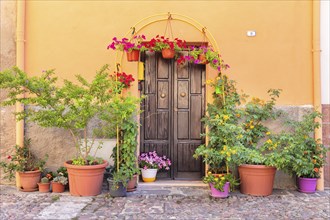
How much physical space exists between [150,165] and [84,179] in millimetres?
1216

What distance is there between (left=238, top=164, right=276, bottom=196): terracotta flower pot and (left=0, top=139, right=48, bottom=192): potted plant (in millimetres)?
3123

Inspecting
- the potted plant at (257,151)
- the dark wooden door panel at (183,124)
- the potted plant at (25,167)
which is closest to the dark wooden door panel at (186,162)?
the dark wooden door panel at (183,124)

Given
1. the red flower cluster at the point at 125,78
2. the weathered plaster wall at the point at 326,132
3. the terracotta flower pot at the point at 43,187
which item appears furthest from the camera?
the weathered plaster wall at the point at 326,132

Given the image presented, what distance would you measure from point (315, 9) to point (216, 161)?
9.56 ft

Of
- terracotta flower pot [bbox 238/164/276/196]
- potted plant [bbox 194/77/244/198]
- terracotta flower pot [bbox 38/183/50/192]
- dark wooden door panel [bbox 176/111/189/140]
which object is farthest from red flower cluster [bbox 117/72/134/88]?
terracotta flower pot [bbox 238/164/276/196]

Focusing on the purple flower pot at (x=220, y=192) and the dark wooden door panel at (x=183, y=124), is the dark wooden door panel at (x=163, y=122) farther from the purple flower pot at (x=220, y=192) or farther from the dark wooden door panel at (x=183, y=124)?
the purple flower pot at (x=220, y=192)

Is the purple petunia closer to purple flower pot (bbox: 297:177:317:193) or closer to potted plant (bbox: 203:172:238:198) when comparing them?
potted plant (bbox: 203:172:238:198)

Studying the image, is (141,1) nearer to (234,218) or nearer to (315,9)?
(315,9)

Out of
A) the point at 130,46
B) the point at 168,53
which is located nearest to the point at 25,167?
the point at 130,46

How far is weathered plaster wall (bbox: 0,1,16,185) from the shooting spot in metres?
6.11

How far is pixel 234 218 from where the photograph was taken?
177 inches

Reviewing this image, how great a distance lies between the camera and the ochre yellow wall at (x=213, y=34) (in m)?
6.11

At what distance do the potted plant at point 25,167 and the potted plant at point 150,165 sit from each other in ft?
A: 5.05

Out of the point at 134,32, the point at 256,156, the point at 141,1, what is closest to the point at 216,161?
the point at 256,156
